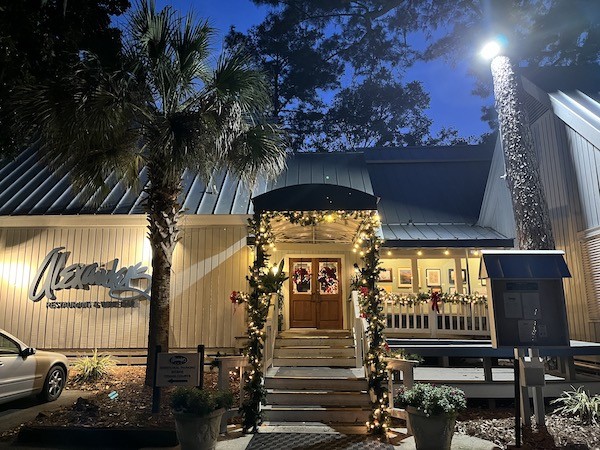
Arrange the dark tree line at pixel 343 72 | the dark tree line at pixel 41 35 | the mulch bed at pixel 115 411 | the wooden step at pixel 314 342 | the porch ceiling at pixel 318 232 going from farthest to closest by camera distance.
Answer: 1. the dark tree line at pixel 343 72
2. the porch ceiling at pixel 318 232
3. the wooden step at pixel 314 342
4. the dark tree line at pixel 41 35
5. the mulch bed at pixel 115 411

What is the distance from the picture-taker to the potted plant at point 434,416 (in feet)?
19.2

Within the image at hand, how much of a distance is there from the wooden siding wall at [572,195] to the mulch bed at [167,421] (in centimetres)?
289

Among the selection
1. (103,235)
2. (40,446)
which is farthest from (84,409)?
(103,235)

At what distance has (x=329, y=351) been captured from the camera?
945 centimetres

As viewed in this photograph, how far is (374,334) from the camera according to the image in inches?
292

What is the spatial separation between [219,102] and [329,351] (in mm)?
5628

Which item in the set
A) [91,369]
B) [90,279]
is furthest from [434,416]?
[90,279]

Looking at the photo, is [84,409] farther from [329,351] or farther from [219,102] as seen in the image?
[219,102]

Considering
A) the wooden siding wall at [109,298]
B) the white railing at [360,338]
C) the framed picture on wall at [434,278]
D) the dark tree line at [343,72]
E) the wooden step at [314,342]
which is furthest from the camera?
the dark tree line at [343,72]

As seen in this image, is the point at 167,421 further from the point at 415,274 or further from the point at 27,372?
the point at 415,274

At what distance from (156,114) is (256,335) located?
4.79m

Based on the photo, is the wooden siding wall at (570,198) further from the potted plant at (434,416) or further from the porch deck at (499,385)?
the potted plant at (434,416)

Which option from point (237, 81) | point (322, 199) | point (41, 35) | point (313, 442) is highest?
point (41, 35)

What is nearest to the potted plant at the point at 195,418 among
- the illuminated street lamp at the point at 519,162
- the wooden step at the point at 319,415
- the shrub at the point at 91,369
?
the wooden step at the point at 319,415
